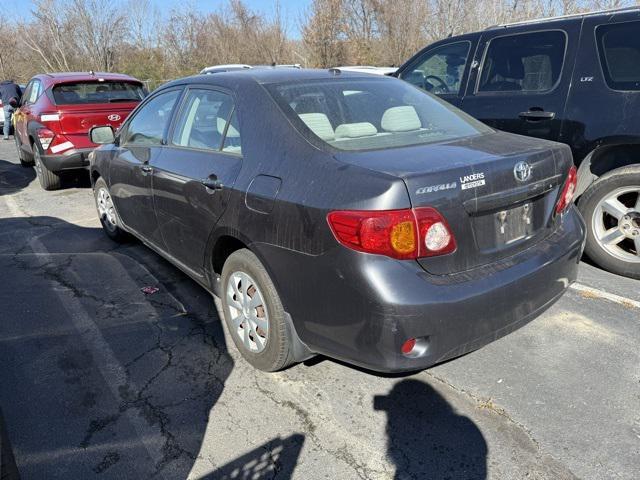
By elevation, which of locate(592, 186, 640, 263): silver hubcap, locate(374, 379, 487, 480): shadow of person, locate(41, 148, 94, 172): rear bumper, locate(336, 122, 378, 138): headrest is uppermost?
locate(336, 122, 378, 138): headrest

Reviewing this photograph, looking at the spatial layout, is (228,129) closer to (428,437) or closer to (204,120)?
(204,120)

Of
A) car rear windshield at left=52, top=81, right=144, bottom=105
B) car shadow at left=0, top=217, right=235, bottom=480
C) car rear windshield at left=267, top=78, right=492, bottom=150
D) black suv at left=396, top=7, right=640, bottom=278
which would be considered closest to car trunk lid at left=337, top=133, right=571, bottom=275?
car rear windshield at left=267, top=78, right=492, bottom=150

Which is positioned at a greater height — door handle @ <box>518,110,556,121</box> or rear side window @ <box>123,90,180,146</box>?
rear side window @ <box>123,90,180,146</box>

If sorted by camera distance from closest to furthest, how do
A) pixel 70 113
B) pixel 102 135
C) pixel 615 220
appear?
pixel 615 220
pixel 102 135
pixel 70 113

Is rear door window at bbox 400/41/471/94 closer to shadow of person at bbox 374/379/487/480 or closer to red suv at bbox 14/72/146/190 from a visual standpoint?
shadow of person at bbox 374/379/487/480

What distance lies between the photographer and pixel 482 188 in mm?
2320

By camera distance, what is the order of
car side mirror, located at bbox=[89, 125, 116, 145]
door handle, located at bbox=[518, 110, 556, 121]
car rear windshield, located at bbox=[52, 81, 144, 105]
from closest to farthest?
door handle, located at bbox=[518, 110, 556, 121] → car side mirror, located at bbox=[89, 125, 116, 145] → car rear windshield, located at bbox=[52, 81, 144, 105]

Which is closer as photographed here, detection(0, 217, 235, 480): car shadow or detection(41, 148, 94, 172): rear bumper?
detection(0, 217, 235, 480): car shadow

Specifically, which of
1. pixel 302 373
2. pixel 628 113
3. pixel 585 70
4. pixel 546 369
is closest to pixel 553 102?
pixel 585 70

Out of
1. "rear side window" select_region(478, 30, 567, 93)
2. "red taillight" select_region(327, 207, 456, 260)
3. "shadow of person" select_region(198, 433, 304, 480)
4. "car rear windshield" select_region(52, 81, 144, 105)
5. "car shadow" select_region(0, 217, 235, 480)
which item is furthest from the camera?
"car rear windshield" select_region(52, 81, 144, 105)

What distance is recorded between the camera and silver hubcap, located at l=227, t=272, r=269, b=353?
281 centimetres

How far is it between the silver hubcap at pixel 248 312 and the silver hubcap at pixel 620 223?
2978mm

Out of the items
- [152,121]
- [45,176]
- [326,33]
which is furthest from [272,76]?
[326,33]

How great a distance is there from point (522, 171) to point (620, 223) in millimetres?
2119
